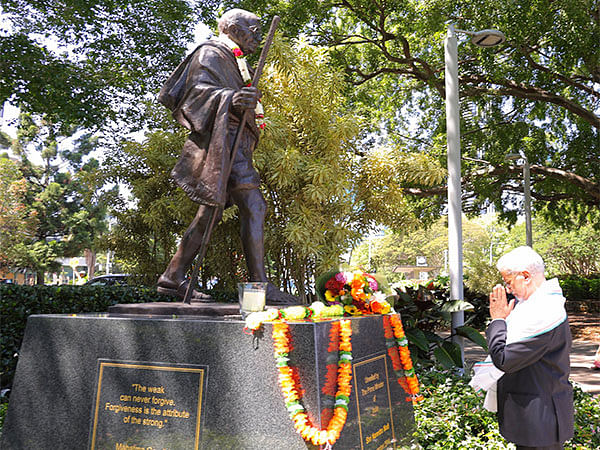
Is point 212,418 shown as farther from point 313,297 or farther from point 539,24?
point 539,24

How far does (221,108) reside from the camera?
4320 mm

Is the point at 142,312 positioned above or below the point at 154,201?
below

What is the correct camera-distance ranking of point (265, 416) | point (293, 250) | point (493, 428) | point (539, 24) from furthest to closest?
point (539, 24) < point (293, 250) < point (493, 428) < point (265, 416)

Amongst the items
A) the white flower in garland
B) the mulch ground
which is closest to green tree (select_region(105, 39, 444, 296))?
the white flower in garland

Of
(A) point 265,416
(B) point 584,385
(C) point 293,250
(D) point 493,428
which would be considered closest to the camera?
(A) point 265,416

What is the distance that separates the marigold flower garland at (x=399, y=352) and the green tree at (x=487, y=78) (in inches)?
352

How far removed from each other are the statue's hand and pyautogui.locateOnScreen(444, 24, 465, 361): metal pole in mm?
4162

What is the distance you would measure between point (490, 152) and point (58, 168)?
93.8 feet

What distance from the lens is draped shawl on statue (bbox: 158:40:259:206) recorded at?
4.33 meters

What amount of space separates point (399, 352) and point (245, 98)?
2.28 meters

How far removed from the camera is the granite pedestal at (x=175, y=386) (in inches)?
119

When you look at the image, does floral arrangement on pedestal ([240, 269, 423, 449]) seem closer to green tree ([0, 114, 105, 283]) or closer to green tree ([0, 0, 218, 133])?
green tree ([0, 0, 218, 133])

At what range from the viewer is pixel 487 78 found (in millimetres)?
13156

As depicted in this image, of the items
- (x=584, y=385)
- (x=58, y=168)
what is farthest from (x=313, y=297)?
(x=58, y=168)
